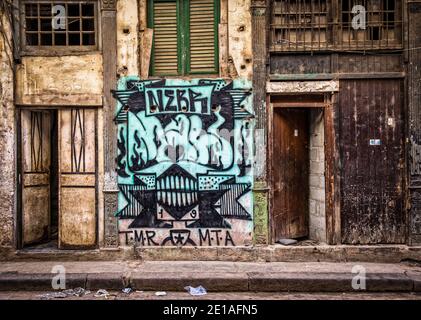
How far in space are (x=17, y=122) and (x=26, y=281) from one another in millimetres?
2970

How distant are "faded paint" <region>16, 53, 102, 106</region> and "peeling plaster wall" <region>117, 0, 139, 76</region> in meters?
0.46

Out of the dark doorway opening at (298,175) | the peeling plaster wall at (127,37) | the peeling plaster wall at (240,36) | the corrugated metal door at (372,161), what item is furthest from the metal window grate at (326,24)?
the peeling plaster wall at (127,37)

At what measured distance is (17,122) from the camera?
27.2ft

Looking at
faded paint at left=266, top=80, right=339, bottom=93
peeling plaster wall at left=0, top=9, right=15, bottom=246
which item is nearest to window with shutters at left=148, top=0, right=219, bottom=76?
faded paint at left=266, top=80, right=339, bottom=93

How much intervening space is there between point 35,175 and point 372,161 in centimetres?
637

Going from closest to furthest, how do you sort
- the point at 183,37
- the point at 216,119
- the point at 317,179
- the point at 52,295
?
the point at 52,295
the point at 216,119
the point at 183,37
the point at 317,179

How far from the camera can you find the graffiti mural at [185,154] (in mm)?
8266

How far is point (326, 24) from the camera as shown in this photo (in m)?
8.30

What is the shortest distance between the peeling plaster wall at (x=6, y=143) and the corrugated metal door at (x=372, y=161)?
19.8ft

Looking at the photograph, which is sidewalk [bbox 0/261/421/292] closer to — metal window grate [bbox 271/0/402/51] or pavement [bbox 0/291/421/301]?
pavement [bbox 0/291/421/301]

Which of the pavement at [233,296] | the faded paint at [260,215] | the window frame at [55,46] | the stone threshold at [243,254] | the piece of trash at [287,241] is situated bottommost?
the pavement at [233,296]

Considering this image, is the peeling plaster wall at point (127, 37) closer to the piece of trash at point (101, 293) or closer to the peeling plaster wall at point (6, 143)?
the peeling plaster wall at point (6, 143)

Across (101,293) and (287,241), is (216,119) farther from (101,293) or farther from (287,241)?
(101,293)

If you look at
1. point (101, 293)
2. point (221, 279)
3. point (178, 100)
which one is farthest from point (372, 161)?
point (101, 293)
